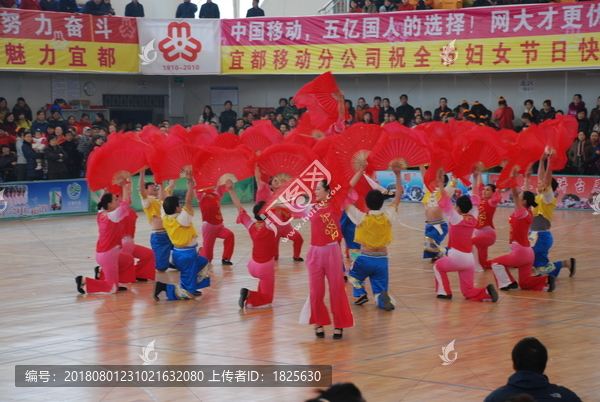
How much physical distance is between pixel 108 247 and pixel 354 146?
3.79m

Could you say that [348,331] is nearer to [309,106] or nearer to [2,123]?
[309,106]

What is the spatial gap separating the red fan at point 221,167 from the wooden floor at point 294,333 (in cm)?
154

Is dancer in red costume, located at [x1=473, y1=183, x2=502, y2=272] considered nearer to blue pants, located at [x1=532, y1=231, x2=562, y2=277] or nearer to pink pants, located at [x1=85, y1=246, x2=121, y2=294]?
blue pants, located at [x1=532, y1=231, x2=562, y2=277]

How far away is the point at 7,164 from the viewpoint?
59.8 feet

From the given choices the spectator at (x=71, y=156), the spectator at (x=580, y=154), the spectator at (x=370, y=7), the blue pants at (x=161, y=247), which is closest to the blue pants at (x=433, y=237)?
the blue pants at (x=161, y=247)

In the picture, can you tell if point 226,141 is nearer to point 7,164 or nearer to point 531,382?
point 531,382

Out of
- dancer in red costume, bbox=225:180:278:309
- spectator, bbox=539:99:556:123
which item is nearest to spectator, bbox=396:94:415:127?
spectator, bbox=539:99:556:123

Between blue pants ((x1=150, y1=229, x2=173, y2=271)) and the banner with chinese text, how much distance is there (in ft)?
38.4

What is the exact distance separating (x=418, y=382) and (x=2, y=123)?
53.6ft

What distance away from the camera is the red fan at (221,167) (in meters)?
9.22

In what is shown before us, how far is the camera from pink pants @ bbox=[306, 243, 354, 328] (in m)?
7.68

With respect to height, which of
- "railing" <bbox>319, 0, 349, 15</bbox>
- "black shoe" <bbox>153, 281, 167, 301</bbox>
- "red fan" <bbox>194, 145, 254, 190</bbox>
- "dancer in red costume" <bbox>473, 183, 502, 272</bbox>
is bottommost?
"black shoe" <bbox>153, 281, 167, 301</bbox>

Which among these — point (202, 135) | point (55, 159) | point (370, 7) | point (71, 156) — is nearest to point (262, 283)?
point (202, 135)

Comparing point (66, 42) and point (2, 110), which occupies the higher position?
point (66, 42)
